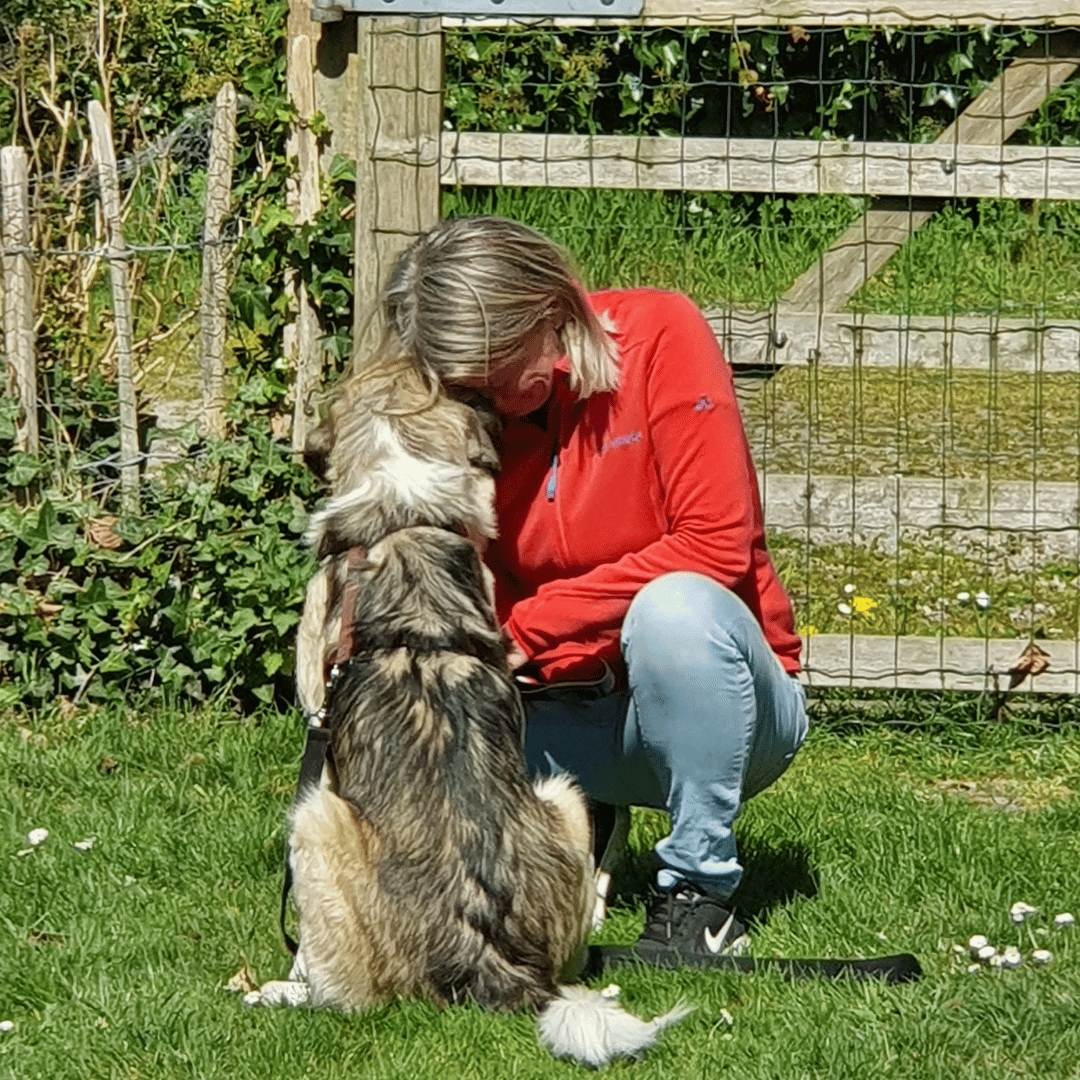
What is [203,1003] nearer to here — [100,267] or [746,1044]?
[746,1044]

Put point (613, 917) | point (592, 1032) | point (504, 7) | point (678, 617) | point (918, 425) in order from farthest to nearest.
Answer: point (918, 425)
point (504, 7)
point (613, 917)
point (678, 617)
point (592, 1032)

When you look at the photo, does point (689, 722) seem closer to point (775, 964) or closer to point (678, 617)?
point (678, 617)

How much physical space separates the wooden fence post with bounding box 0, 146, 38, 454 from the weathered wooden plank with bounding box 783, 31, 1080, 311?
247 cm

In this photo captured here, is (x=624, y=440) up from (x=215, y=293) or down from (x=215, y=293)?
down

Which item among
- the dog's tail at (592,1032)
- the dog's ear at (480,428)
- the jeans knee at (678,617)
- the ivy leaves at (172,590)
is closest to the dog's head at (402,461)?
the dog's ear at (480,428)

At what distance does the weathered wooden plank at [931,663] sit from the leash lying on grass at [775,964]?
61.5 inches

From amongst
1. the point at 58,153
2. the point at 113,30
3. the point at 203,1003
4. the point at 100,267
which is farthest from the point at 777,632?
the point at 113,30

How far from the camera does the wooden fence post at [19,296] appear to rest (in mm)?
5879

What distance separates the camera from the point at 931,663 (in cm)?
533

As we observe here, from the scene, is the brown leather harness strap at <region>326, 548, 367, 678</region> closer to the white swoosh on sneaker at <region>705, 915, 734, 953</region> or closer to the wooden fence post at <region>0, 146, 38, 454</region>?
the white swoosh on sneaker at <region>705, 915, 734, 953</region>

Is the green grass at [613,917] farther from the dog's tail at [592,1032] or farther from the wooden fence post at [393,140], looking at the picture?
the wooden fence post at [393,140]

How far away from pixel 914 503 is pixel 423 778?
2624 millimetres

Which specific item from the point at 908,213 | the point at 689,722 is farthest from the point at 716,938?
the point at 908,213

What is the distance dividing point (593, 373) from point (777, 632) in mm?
802
